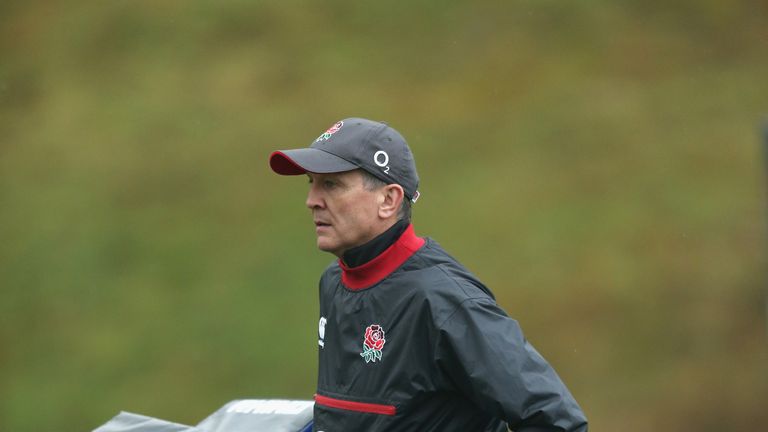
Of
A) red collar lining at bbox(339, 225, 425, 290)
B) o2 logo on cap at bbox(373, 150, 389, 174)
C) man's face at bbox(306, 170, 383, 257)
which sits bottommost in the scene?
red collar lining at bbox(339, 225, 425, 290)

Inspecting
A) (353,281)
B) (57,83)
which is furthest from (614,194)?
(353,281)

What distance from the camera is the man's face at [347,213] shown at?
289cm

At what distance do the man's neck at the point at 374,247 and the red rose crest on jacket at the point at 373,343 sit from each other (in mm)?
186

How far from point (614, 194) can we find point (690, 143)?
689 mm

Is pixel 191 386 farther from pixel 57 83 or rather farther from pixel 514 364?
pixel 514 364

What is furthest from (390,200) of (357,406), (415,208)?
(415,208)

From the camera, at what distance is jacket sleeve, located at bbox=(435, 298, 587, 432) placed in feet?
8.48

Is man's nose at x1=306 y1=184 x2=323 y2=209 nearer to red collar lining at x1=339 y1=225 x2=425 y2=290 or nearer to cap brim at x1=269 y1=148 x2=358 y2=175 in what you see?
cap brim at x1=269 y1=148 x2=358 y2=175

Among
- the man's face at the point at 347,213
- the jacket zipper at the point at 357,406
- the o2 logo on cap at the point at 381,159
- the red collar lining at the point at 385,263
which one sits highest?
the o2 logo on cap at the point at 381,159

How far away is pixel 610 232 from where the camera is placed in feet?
26.3

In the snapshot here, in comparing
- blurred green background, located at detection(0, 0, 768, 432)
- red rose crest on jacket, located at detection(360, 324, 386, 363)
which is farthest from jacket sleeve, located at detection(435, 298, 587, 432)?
blurred green background, located at detection(0, 0, 768, 432)

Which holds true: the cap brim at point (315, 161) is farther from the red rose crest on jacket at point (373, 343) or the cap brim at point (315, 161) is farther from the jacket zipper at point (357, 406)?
the jacket zipper at point (357, 406)

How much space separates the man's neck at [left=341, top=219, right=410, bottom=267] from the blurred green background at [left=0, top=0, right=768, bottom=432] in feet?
16.3

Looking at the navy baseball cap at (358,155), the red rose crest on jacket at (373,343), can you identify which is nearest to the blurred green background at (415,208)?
the navy baseball cap at (358,155)
